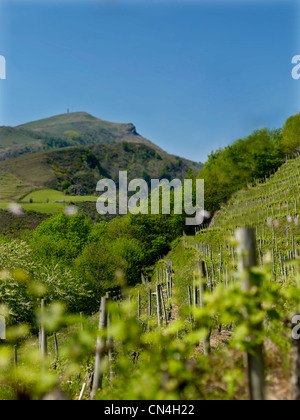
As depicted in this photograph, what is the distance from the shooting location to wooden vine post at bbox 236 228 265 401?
275 cm

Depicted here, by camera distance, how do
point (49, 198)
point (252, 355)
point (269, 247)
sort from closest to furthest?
point (252, 355) < point (269, 247) < point (49, 198)

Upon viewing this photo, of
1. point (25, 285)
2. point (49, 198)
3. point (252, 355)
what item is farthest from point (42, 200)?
point (252, 355)

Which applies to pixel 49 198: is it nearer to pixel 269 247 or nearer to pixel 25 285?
pixel 25 285

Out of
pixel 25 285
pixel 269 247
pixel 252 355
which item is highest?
pixel 269 247

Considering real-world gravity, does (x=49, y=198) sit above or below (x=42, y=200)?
above

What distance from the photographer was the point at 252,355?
9.21ft

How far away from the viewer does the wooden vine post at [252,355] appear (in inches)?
108

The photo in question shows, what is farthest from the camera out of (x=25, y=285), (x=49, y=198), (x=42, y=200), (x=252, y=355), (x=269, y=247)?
(x=49, y=198)

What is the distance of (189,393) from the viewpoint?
3332 millimetres

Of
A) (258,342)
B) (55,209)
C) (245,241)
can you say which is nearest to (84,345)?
(258,342)

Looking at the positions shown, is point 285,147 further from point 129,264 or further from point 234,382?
point 234,382

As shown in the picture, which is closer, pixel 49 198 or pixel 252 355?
pixel 252 355

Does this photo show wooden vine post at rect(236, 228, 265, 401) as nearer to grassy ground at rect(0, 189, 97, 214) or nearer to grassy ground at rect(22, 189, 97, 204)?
grassy ground at rect(0, 189, 97, 214)

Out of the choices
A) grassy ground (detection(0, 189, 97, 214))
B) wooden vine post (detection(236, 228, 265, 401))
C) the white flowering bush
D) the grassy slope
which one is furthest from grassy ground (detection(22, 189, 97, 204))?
wooden vine post (detection(236, 228, 265, 401))
